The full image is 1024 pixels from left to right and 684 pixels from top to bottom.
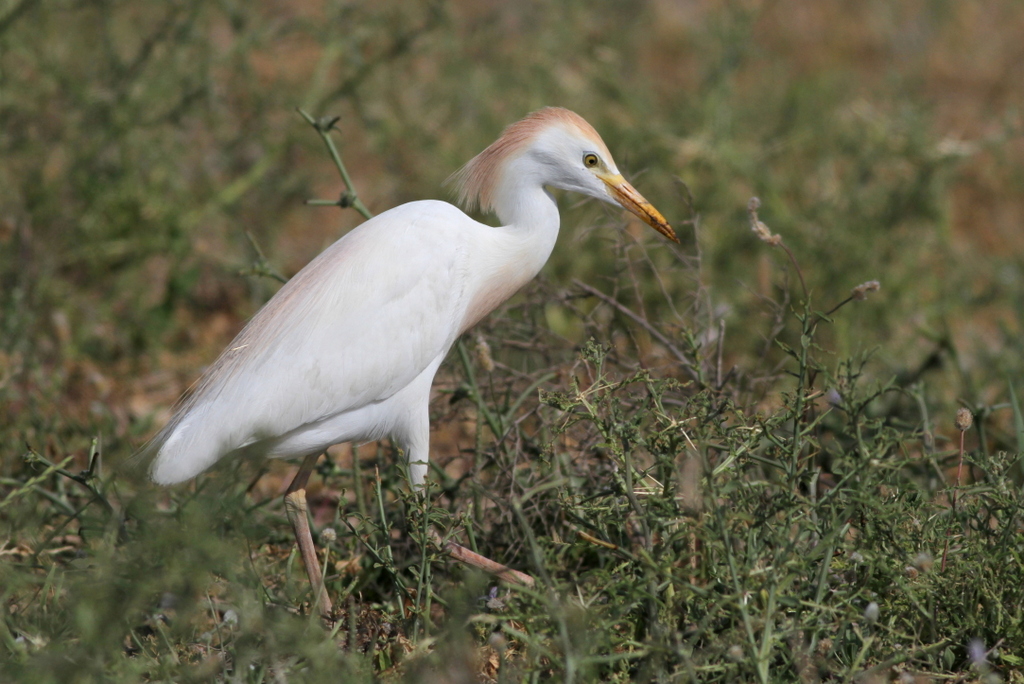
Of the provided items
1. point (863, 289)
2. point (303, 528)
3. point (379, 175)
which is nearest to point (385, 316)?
point (303, 528)

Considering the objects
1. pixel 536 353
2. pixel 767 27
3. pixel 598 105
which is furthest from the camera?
pixel 767 27

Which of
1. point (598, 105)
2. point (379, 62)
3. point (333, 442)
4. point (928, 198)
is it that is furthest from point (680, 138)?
point (333, 442)

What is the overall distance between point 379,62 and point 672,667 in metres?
2.86

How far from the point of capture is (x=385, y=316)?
7.49 ft

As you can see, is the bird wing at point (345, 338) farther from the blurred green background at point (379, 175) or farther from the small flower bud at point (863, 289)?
the small flower bud at point (863, 289)

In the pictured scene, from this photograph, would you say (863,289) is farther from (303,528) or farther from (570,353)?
(303,528)

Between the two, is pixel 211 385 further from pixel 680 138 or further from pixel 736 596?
pixel 680 138

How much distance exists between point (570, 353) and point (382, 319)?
667 mm

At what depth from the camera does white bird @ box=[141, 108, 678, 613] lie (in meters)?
2.23

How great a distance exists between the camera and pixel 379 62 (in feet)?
12.9

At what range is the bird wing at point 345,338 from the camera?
7.30 feet

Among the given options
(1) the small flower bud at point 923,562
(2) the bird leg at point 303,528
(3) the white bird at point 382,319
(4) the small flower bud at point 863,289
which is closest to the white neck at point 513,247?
(3) the white bird at point 382,319

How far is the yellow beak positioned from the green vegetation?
156 millimetres

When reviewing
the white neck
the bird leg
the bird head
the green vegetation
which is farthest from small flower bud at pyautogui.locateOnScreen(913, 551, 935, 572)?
the bird leg
